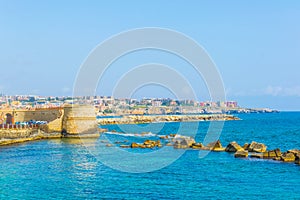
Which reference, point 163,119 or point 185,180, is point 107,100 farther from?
point 185,180

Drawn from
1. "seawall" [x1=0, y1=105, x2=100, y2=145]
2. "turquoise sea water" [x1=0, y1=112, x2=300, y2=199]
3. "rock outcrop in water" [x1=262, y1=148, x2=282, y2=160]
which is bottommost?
"turquoise sea water" [x1=0, y1=112, x2=300, y2=199]

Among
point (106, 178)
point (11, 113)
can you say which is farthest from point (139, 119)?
point (106, 178)

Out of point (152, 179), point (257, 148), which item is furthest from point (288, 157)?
point (152, 179)

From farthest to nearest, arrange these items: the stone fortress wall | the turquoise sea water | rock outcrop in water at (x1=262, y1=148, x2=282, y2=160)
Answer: the stone fortress wall
rock outcrop in water at (x1=262, y1=148, x2=282, y2=160)
the turquoise sea water

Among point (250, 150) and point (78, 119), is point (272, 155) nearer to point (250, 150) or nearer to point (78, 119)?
point (250, 150)

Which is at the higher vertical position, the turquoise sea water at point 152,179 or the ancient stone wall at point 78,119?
the ancient stone wall at point 78,119

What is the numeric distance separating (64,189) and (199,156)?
16.8m

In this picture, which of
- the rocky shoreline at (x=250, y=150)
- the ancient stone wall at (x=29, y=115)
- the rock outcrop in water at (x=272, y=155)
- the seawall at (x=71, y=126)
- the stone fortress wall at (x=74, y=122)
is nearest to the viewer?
the rocky shoreline at (x=250, y=150)

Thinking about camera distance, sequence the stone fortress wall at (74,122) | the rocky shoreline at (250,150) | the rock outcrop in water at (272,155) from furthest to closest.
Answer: the stone fortress wall at (74,122), the rock outcrop in water at (272,155), the rocky shoreline at (250,150)

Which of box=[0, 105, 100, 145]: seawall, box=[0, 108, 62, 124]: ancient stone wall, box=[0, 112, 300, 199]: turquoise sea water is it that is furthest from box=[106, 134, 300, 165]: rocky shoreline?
box=[0, 108, 62, 124]: ancient stone wall

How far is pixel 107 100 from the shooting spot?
188 metres

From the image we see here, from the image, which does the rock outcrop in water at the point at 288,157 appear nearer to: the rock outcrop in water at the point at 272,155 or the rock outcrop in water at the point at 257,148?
the rock outcrop in water at the point at 272,155

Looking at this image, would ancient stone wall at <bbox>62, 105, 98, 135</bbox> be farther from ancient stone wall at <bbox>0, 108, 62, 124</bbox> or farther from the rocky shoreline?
the rocky shoreline

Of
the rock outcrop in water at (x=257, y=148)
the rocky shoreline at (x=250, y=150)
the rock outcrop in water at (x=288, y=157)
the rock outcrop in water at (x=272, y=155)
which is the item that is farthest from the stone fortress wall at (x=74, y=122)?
the rock outcrop in water at (x=288, y=157)
